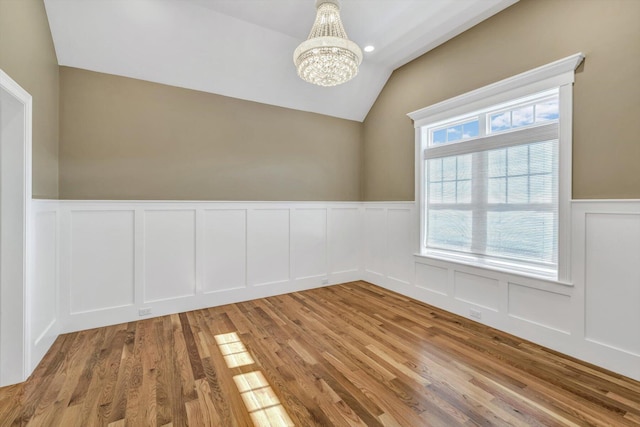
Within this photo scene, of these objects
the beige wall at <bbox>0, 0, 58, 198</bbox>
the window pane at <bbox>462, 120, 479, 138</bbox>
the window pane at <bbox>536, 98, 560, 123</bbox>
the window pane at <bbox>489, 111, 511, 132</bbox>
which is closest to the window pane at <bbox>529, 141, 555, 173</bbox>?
the window pane at <bbox>536, 98, 560, 123</bbox>

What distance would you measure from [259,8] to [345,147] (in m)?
2.34

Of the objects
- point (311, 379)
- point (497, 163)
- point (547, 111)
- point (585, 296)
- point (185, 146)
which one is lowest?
point (311, 379)

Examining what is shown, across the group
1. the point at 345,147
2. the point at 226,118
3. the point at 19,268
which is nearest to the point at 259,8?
the point at 226,118

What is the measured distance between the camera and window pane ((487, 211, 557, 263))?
2.71 meters

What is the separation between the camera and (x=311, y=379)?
215cm

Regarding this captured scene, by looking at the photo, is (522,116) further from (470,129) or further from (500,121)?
(470,129)

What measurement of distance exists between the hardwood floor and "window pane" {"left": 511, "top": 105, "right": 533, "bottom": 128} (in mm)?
2128

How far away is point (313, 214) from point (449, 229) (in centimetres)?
195

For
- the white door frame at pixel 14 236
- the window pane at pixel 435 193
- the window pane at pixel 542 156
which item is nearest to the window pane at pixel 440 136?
the window pane at pixel 435 193

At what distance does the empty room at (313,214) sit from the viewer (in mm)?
2055

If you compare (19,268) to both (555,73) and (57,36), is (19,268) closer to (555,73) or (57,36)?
(57,36)

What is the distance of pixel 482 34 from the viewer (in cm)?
311

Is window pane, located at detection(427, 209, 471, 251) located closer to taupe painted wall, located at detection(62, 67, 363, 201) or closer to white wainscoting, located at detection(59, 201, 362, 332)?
white wainscoting, located at detection(59, 201, 362, 332)

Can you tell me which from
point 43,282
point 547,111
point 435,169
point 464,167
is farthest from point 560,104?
point 43,282
